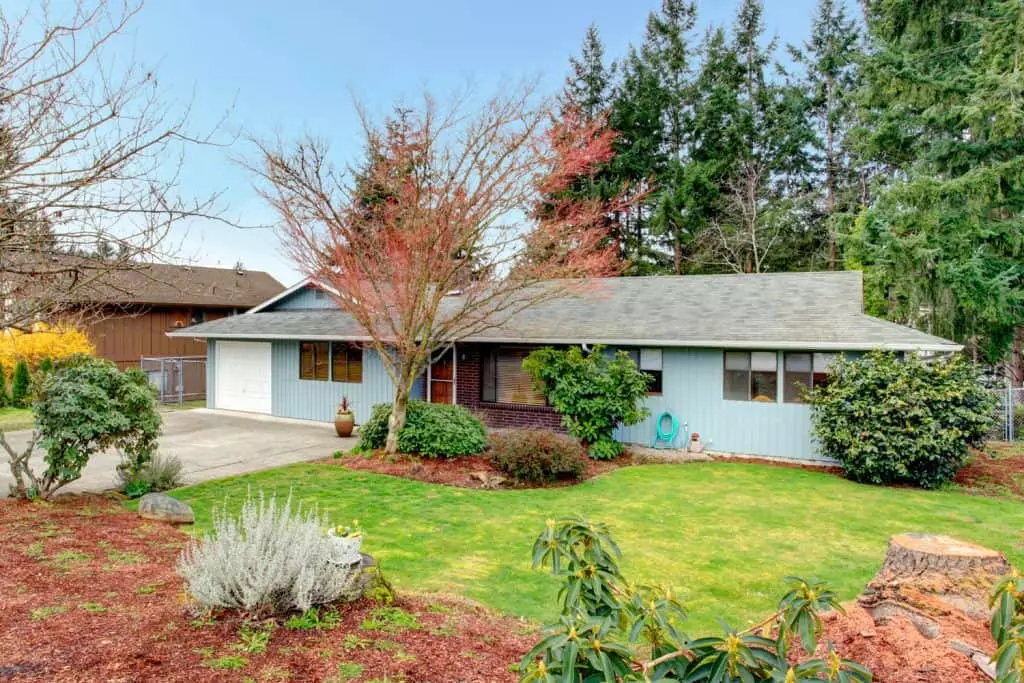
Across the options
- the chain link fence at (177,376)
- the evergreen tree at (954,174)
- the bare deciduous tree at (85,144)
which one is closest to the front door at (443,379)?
the bare deciduous tree at (85,144)

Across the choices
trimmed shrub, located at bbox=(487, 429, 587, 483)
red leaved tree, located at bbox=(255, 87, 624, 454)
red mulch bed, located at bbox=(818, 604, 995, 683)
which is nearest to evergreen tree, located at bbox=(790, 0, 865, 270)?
red leaved tree, located at bbox=(255, 87, 624, 454)

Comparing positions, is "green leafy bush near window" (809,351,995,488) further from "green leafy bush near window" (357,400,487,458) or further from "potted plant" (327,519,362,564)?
"potted plant" (327,519,362,564)

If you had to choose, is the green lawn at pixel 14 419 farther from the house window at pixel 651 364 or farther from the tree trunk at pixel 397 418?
the house window at pixel 651 364

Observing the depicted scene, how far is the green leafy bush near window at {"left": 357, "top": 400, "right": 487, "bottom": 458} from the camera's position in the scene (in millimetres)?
11438

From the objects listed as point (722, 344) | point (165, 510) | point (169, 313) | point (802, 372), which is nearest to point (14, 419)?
point (169, 313)

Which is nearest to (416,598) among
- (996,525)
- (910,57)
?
(996,525)

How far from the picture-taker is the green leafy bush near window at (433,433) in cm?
1144

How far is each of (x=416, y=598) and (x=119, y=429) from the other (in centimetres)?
546

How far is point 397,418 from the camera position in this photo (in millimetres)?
11820

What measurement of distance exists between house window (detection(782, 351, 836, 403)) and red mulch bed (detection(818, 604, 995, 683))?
8.08m

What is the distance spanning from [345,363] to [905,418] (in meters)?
12.4

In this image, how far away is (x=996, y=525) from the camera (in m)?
7.59

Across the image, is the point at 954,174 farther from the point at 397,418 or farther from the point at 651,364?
the point at 397,418

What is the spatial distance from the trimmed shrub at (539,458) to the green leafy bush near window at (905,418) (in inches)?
165
